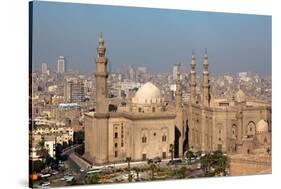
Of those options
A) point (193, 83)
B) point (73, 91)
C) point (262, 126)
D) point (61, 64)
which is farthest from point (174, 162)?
point (61, 64)

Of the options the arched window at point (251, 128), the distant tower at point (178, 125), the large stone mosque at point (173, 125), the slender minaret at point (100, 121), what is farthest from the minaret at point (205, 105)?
the slender minaret at point (100, 121)

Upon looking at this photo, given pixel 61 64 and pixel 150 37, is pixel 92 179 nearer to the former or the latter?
pixel 61 64

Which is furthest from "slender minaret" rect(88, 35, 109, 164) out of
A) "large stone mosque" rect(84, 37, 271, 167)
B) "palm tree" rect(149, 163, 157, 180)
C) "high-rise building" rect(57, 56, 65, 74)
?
"palm tree" rect(149, 163, 157, 180)

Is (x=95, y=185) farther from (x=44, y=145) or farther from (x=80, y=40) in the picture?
(x=80, y=40)

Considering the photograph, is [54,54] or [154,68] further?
[154,68]

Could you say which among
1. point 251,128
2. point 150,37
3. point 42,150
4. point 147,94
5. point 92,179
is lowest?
point 92,179

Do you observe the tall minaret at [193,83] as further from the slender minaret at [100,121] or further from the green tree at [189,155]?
the slender minaret at [100,121]

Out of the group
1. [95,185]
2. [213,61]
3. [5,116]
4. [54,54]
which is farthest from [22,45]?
[213,61]
